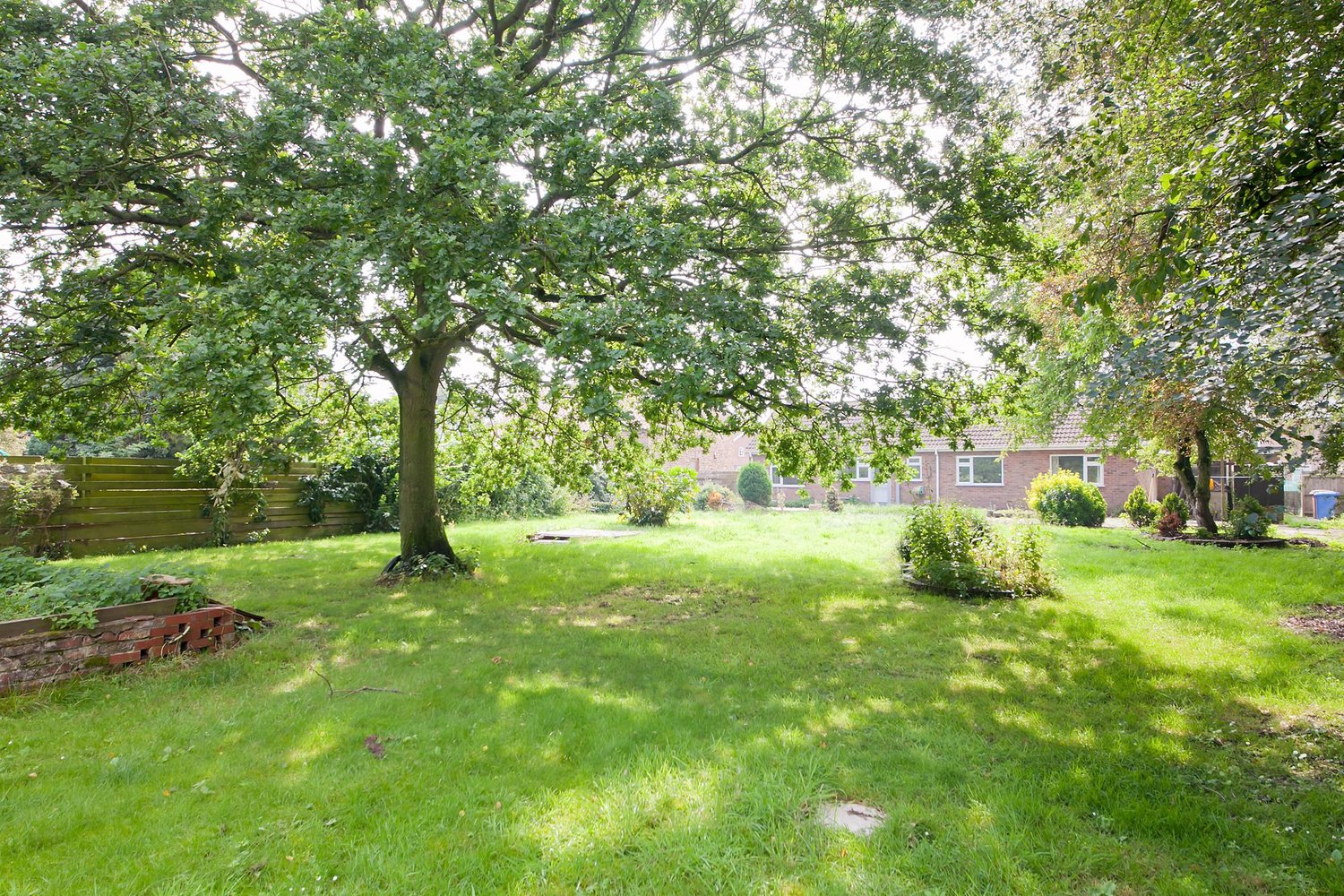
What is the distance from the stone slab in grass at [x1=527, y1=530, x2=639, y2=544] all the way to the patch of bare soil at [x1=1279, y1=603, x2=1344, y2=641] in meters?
Answer: 11.6

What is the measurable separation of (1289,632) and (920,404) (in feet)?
14.4

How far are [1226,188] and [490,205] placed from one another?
19.2 feet

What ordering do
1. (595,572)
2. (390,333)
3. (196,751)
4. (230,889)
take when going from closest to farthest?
(230,889) → (196,751) → (390,333) → (595,572)

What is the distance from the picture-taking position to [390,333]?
9094 mm

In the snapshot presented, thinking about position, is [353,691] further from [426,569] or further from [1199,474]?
[1199,474]

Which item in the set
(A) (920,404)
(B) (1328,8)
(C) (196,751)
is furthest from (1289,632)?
(C) (196,751)

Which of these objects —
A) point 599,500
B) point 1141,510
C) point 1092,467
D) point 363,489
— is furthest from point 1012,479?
point 363,489

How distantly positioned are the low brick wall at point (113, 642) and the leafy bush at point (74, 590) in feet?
0.47

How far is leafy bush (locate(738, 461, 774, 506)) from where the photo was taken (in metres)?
31.2

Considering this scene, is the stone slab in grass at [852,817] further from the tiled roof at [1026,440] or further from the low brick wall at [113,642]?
the tiled roof at [1026,440]

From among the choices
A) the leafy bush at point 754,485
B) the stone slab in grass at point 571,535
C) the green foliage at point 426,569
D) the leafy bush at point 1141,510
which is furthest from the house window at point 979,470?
the green foliage at point 426,569

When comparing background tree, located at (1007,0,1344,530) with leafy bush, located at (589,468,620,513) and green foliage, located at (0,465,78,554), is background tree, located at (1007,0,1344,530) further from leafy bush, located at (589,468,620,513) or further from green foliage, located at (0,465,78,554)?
leafy bush, located at (589,468,620,513)

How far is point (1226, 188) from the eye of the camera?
14.0ft

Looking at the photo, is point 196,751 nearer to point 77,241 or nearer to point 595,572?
point 77,241
